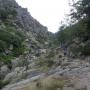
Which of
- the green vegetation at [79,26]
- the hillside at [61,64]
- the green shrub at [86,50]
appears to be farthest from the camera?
the green vegetation at [79,26]

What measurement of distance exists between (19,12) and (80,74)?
6595 centimetres

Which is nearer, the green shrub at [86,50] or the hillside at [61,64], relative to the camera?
the hillside at [61,64]

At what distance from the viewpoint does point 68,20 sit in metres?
20.8

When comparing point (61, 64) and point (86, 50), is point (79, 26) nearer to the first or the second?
point (86, 50)

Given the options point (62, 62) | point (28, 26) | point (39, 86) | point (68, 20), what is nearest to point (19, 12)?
point (28, 26)

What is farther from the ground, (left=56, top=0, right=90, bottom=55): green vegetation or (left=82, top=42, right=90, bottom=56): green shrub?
(left=56, top=0, right=90, bottom=55): green vegetation

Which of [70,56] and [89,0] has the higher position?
[89,0]

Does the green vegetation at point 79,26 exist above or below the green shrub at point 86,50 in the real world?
above

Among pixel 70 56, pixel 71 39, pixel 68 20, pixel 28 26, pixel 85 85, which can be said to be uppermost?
pixel 28 26

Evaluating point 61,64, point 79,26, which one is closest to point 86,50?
point 61,64

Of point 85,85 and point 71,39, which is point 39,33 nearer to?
point 71,39

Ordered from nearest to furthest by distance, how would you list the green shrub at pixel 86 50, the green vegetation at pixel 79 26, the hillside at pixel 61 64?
the hillside at pixel 61 64 → the green shrub at pixel 86 50 → the green vegetation at pixel 79 26

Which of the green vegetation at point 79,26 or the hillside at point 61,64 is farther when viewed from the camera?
the green vegetation at point 79,26

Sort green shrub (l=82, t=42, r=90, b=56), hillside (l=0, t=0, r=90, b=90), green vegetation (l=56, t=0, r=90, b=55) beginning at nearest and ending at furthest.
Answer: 1. hillside (l=0, t=0, r=90, b=90)
2. green shrub (l=82, t=42, r=90, b=56)
3. green vegetation (l=56, t=0, r=90, b=55)
